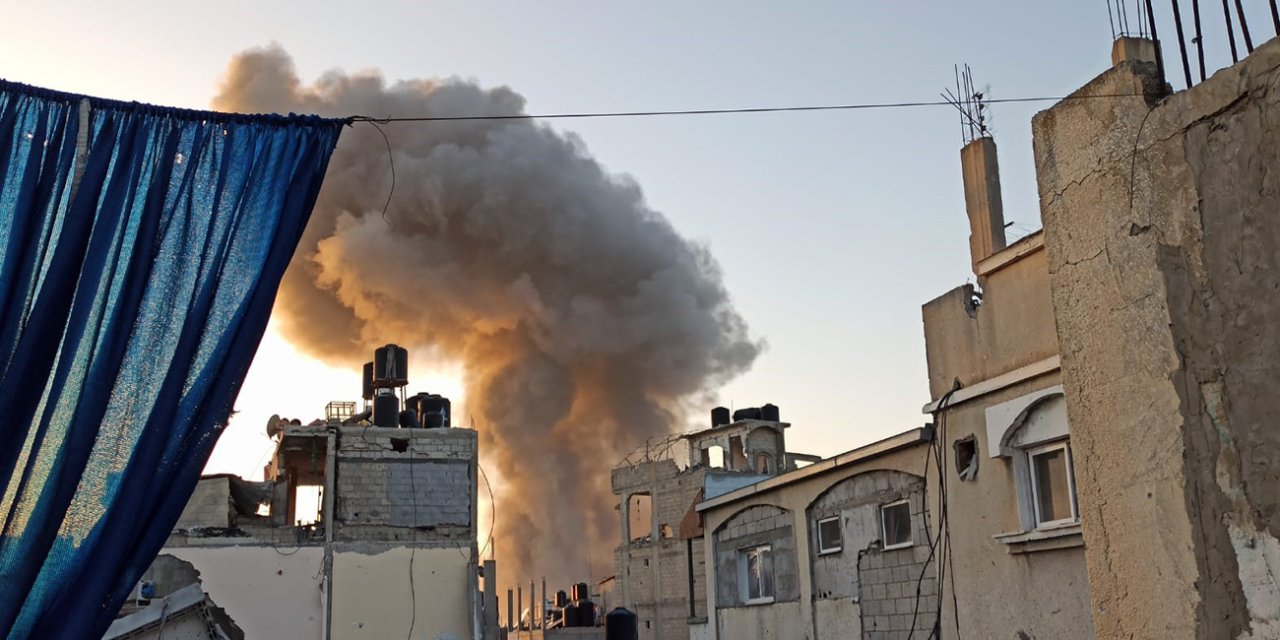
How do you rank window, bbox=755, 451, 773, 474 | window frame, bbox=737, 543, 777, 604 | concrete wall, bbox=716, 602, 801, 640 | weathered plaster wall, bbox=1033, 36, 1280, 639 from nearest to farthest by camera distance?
1. weathered plaster wall, bbox=1033, 36, 1280, 639
2. concrete wall, bbox=716, 602, 801, 640
3. window frame, bbox=737, 543, 777, 604
4. window, bbox=755, 451, 773, 474

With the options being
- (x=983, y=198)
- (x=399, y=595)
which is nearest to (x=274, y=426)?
(x=399, y=595)

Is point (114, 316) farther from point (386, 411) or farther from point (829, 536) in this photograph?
point (386, 411)

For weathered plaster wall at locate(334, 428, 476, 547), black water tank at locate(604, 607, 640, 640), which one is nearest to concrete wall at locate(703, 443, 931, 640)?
black water tank at locate(604, 607, 640, 640)

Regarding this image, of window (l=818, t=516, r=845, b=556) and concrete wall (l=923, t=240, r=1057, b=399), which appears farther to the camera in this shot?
window (l=818, t=516, r=845, b=556)

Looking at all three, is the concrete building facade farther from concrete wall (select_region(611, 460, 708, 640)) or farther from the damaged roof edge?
the damaged roof edge

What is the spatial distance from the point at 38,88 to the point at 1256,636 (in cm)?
513

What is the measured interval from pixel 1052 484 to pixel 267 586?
2235 centimetres

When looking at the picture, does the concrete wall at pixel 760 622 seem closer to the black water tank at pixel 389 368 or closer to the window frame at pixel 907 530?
the window frame at pixel 907 530

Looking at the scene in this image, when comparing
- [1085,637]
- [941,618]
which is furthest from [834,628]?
[1085,637]

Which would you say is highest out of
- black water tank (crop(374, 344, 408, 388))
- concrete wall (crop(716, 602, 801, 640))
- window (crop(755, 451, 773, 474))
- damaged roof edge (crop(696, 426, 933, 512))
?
black water tank (crop(374, 344, 408, 388))

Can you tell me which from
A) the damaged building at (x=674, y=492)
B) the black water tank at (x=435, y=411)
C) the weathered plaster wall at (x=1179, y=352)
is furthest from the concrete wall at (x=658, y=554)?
the weathered plaster wall at (x=1179, y=352)

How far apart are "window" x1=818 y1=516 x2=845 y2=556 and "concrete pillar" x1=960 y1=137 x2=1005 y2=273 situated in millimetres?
4901

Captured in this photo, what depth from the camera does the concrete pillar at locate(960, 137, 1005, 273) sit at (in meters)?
11.7

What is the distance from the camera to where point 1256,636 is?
185 inches
